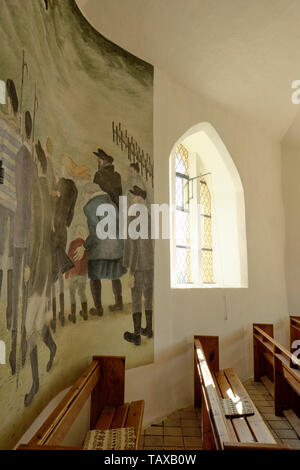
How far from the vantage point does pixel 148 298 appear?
467 centimetres

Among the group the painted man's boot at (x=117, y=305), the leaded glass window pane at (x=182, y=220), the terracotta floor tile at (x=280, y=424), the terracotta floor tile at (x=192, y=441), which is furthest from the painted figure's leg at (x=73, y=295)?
the leaded glass window pane at (x=182, y=220)

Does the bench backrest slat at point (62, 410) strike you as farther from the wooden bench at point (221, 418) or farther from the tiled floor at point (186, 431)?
the tiled floor at point (186, 431)

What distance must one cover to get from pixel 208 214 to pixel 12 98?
5188 millimetres

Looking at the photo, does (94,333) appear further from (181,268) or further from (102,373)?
(181,268)

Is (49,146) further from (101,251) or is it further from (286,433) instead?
(286,433)

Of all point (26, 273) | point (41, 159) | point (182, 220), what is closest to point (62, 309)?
point (26, 273)

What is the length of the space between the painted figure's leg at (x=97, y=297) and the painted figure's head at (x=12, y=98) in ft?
6.87

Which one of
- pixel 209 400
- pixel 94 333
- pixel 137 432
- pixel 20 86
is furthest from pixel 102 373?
pixel 20 86

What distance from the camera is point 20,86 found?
7.79 ft

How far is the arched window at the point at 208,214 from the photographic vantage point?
6.44 meters

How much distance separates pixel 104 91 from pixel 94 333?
2.73 meters

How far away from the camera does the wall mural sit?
7.43ft

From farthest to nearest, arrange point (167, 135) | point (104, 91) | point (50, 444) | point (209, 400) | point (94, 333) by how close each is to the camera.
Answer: point (167, 135) < point (104, 91) < point (94, 333) < point (209, 400) < point (50, 444)

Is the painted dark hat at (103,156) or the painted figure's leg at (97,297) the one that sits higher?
the painted dark hat at (103,156)
